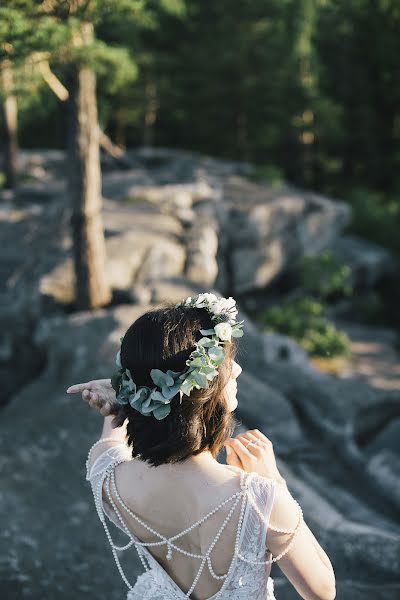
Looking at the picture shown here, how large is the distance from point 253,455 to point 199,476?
0.20 metres

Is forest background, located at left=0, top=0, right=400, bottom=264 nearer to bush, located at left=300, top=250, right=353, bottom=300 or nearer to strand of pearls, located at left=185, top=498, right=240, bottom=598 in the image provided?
bush, located at left=300, top=250, right=353, bottom=300

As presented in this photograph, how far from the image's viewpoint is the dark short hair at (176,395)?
6.06 feet

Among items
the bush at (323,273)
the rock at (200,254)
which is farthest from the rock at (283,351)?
the bush at (323,273)

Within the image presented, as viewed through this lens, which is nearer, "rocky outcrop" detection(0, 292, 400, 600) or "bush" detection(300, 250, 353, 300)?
"rocky outcrop" detection(0, 292, 400, 600)

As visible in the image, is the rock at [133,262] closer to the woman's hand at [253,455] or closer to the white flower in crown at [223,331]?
the woman's hand at [253,455]

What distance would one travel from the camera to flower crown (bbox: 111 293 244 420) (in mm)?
1805

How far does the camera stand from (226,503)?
6.12ft

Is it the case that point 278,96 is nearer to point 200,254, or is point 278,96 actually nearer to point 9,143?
point 9,143

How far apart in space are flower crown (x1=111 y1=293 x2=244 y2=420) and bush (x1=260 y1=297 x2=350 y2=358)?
27.2ft

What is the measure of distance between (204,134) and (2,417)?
16799 millimetres

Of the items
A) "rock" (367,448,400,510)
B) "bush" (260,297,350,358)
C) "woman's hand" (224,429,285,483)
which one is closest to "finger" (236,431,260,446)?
"woman's hand" (224,429,285,483)

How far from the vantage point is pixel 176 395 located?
1.84 meters

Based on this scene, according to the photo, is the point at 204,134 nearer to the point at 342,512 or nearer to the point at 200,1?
the point at 200,1

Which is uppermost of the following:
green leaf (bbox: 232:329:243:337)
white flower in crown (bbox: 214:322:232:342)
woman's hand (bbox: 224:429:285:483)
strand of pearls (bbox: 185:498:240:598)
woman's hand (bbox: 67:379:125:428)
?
white flower in crown (bbox: 214:322:232:342)
